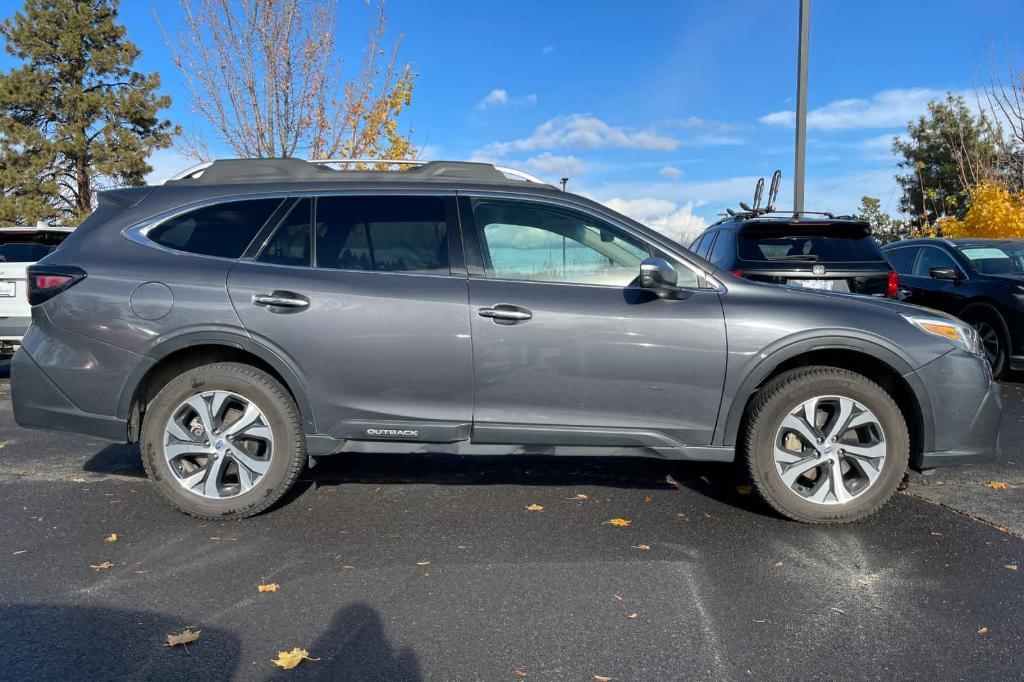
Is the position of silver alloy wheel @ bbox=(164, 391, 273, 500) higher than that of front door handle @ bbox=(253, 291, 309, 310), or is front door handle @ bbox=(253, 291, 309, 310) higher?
front door handle @ bbox=(253, 291, 309, 310)

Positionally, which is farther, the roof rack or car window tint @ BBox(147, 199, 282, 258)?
the roof rack

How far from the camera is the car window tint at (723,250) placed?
23.0 ft

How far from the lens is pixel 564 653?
2820 millimetres

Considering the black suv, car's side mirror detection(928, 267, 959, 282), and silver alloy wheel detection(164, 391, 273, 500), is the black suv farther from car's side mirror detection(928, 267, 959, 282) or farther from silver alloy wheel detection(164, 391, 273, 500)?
silver alloy wheel detection(164, 391, 273, 500)

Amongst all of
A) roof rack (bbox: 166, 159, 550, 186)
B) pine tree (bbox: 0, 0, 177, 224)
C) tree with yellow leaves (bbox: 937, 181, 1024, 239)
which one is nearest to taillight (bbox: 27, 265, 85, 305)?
roof rack (bbox: 166, 159, 550, 186)

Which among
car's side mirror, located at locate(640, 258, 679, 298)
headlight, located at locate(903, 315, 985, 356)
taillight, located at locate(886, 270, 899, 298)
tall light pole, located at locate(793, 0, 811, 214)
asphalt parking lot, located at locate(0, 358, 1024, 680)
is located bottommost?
asphalt parking lot, located at locate(0, 358, 1024, 680)

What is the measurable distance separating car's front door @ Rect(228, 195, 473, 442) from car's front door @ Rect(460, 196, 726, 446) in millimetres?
136

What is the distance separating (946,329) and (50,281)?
4847mm

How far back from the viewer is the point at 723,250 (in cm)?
727

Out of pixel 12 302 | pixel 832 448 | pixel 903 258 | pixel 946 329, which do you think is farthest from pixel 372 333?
pixel 903 258

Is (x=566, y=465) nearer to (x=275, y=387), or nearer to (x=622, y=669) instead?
(x=275, y=387)

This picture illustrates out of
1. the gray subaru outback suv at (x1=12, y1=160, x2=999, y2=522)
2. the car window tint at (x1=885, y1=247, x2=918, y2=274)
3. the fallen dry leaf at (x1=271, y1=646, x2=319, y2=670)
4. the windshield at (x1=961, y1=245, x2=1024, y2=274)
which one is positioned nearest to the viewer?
the fallen dry leaf at (x1=271, y1=646, x2=319, y2=670)

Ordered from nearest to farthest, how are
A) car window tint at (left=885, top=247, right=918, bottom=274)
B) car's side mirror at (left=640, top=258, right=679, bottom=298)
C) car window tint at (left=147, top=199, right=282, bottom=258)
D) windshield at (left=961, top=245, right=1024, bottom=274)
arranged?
car's side mirror at (left=640, top=258, right=679, bottom=298)
car window tint at (left=147, top=199, right=282, bottom=258)
windshield at (left=961, top=245, right=1024, bottom=274)
car window tint at (left=885, top=247, right=918, bottom=274)

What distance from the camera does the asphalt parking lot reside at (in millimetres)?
2781
